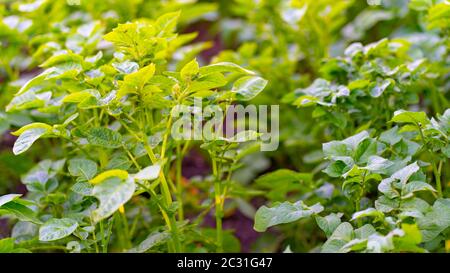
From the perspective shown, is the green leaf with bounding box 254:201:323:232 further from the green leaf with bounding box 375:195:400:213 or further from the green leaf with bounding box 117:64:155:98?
the green leaf with bounding box 117:64:155:98

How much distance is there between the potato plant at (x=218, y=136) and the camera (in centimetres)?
108

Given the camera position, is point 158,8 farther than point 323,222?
Yes

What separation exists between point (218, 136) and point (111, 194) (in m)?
0.34

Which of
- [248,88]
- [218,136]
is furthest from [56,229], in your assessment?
[248,88]

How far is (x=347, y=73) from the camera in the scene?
1485mm

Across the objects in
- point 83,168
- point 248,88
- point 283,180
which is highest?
→ point 248,88

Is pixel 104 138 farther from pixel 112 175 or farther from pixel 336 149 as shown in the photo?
pixel 336 149

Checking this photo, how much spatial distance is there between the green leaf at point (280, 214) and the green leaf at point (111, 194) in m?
0.30

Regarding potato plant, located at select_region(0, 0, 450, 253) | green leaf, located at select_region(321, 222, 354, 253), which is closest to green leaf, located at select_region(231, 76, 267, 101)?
potato plant, located at select_region(0, 0, 450, 253)

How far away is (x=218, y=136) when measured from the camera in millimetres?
1201

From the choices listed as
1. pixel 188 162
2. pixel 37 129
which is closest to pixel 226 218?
pixel 188 162
